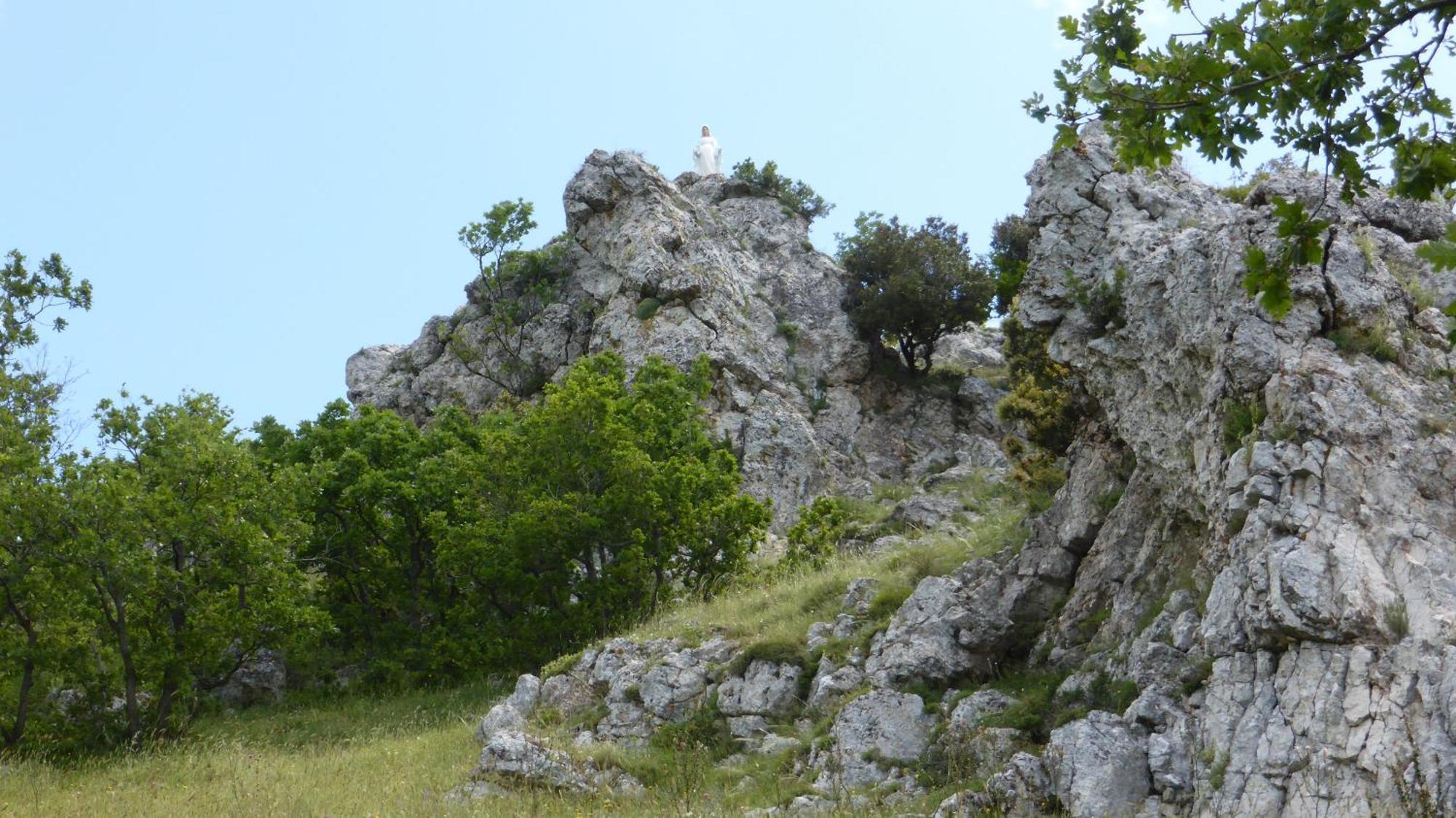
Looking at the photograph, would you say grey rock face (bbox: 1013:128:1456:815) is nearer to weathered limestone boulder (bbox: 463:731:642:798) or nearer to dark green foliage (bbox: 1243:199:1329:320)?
dark green foliage (bbox: 1243:199:1329:320)

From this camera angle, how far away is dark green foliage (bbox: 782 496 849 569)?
25.1m

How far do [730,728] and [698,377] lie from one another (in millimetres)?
18468

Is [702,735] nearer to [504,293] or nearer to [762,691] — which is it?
[762,691]

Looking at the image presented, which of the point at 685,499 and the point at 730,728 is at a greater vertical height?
the point at 685,499

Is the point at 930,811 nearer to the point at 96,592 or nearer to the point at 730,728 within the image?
the point at 730,728

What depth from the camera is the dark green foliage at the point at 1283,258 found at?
7129 mm

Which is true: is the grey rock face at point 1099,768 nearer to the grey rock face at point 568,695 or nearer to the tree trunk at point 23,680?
the grey rock face at point 568,695

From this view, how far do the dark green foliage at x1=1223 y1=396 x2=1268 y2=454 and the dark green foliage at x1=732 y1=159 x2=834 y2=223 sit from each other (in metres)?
37.3

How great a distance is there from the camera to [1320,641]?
377 inches

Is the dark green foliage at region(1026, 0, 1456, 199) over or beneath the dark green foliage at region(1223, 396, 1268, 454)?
over

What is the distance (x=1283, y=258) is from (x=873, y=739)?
7861 millimetres

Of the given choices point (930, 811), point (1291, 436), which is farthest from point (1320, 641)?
point (930, 811)

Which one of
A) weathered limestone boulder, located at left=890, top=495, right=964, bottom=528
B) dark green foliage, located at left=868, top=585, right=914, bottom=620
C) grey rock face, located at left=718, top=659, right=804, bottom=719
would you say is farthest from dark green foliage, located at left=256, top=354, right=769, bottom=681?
dark green foliage, located at left=868, top=585, right=914, bottom=620

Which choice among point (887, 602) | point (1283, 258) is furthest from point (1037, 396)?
point (1283, 258)
